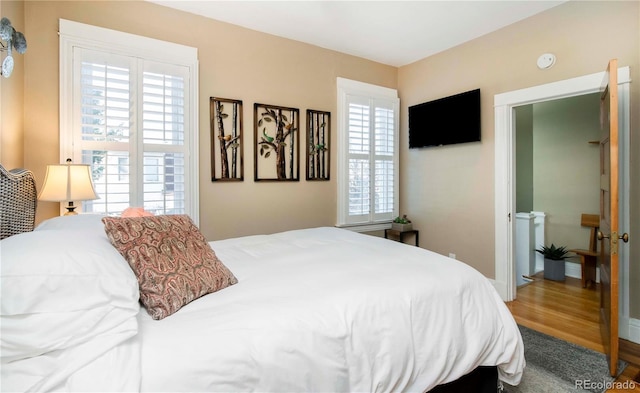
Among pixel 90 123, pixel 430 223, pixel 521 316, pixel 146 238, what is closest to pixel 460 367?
pixel 146 238

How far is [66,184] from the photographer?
7.09 feet

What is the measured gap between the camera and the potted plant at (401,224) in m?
4.16

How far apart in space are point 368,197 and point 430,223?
874 millimetres

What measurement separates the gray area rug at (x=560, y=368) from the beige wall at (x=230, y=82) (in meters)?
2.32

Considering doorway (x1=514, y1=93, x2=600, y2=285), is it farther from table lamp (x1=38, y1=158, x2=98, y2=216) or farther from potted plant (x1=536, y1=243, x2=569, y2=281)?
table lamp (x1=38, y1=158, x2=98, y2=216)

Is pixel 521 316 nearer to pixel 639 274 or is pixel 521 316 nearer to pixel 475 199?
pixel 639 274

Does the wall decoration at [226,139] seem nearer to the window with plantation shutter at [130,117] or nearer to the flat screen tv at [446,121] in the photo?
the window with plantation shutter at [130,117]

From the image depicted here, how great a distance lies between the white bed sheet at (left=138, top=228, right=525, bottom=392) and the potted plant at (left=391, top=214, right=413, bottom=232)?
7.43ft

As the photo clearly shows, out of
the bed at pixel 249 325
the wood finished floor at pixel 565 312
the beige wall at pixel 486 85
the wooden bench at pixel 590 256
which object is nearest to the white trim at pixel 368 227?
the beige wall at pixel 486 85

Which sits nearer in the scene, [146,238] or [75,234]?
[75,234]

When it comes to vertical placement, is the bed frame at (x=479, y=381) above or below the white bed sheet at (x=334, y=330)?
below

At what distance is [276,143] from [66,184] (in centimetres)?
189

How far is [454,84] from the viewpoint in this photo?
3779 mm

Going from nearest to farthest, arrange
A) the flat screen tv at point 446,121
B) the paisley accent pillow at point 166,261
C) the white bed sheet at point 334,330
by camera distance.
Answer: the white bed sheet at point 334,330, the paisley accent pillow at point 166,261, the flat screen tv at point 446,121
